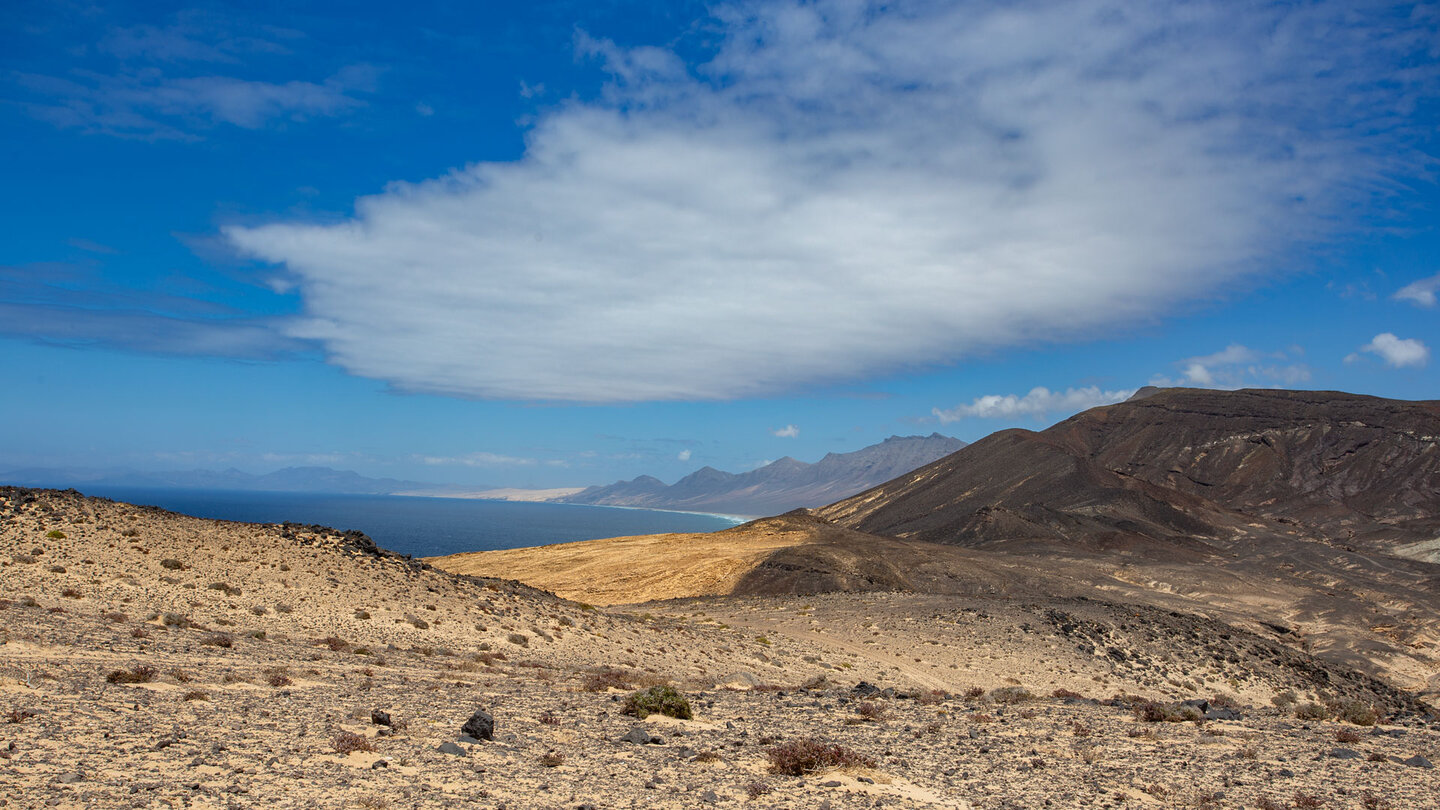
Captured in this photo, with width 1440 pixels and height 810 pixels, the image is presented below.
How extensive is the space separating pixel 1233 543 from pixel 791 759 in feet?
256

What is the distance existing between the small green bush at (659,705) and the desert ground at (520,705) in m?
0.21

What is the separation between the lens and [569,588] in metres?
45.2

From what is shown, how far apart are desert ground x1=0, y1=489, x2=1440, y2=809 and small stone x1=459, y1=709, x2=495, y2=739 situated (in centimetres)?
21

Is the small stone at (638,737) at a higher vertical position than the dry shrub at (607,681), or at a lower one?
higher

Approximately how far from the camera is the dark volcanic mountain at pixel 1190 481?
239 feet

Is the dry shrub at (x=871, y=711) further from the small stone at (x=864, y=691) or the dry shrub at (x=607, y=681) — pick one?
the dry shrub at (x=607, y=681)

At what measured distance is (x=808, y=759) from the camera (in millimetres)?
9570

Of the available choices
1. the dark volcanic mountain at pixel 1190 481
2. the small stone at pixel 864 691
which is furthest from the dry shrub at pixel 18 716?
the dark volcanic mountain at pixel 1190 481

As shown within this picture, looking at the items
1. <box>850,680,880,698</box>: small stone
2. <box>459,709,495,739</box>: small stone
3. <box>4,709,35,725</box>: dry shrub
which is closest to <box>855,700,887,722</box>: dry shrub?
<box>850,680,880,698</box>: small stone

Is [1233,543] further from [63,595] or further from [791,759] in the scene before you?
[63,595]

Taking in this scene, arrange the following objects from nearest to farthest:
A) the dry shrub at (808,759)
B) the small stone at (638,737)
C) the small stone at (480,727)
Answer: the dry shrub at (808,759) < the small stone at (480,727) < the small stone at (638,737)

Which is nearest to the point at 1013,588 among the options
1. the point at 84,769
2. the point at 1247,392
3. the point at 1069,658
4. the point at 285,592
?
the point at 1069,658

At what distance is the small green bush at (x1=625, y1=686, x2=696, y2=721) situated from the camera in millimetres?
12406

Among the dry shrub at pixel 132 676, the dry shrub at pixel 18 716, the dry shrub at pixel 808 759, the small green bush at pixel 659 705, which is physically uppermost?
the dry shrub at pixel 18 716
